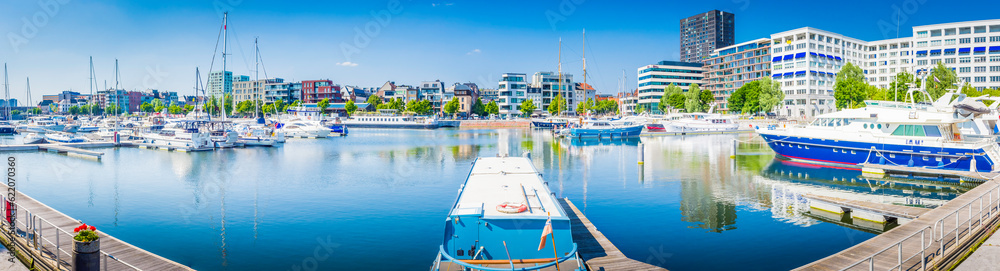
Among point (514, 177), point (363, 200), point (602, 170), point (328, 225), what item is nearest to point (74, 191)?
point (363, 200)

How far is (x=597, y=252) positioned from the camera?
15742 mm

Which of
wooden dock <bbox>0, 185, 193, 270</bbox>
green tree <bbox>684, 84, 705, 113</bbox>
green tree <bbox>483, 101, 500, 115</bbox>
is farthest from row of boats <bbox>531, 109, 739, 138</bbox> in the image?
wooden dock <bbox>0, 185, 193, 270</bbox>

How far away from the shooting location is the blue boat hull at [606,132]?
8531cm

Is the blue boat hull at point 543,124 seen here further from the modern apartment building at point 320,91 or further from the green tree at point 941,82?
the modern apartment building at point 320,91

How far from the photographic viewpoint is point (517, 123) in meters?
142

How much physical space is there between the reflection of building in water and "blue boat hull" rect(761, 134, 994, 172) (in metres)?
15.2

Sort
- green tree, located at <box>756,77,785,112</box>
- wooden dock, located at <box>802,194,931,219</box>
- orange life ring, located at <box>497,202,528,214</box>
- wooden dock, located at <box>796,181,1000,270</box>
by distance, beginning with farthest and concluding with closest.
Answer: green tree, located at <box>756,77,785,112</box> → wooden dock, located at <box>802,194,931,219</box> → orange life ring, located at <box>497,202,528,214</box> → wooden dock, located at <box>796,181,1000,270</box>

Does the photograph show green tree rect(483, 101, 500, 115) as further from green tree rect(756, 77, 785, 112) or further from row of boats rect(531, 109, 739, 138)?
green tree rect(756, 77, 785, 112)

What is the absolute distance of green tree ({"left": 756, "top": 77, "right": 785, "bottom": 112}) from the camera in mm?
115625

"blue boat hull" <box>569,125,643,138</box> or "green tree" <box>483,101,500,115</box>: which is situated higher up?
"green tree" <box>483,101,500,115</box>

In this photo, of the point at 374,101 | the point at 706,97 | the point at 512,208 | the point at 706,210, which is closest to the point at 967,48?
the point at 706,97

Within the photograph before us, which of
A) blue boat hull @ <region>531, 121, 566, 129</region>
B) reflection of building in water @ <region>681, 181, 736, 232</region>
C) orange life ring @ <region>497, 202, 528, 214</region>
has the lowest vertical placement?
reflection of building in water @ <region>681, 181, 736, 232</region>

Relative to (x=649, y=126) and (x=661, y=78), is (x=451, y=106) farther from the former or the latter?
(x=649, y=126)

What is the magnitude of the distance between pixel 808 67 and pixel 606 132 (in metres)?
64.4
